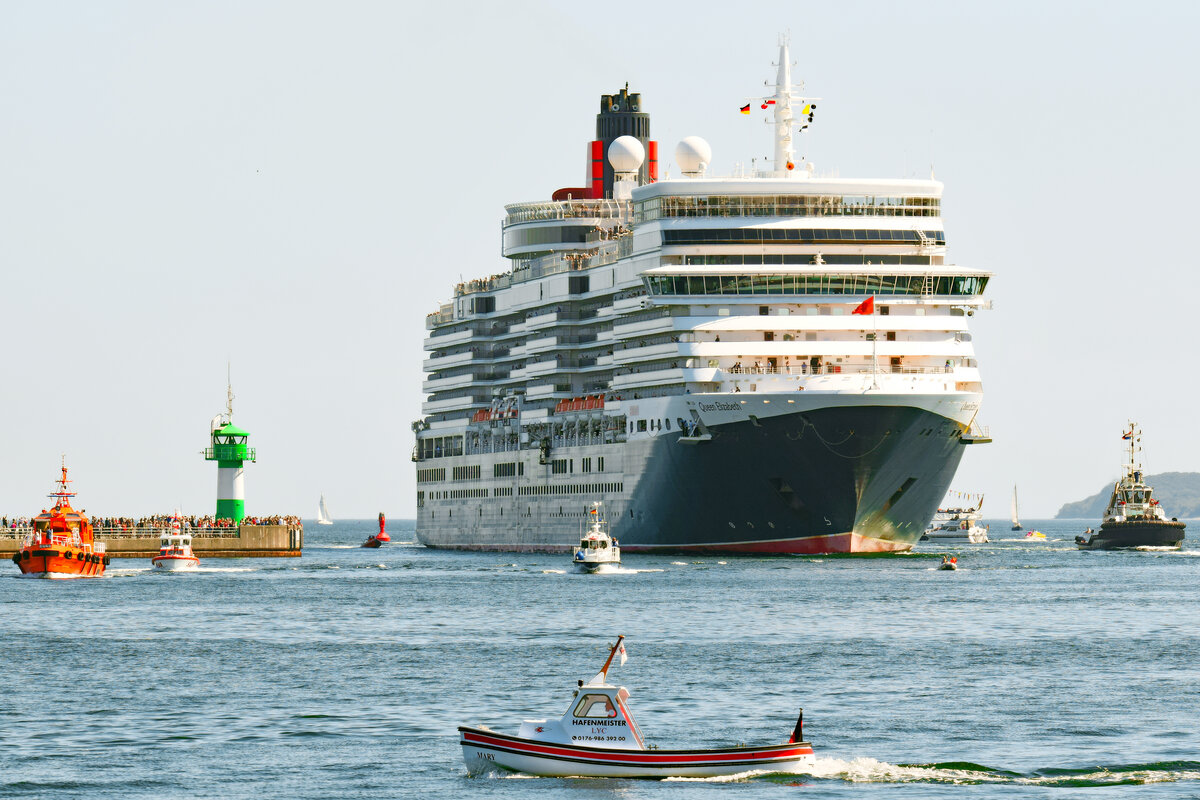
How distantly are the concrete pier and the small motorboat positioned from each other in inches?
3814

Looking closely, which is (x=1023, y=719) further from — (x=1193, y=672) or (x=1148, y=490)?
(x=1148, y=490)

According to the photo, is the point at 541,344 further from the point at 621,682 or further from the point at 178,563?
the point at 621,682

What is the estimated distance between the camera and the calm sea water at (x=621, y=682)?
126ft

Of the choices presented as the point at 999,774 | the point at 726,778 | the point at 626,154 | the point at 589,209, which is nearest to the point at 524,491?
the point at 589,209

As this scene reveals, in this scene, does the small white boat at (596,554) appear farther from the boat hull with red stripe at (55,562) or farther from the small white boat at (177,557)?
the boat hull with red stripe at (55,562)

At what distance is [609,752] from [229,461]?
9818 cm

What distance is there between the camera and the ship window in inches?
1492

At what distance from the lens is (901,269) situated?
10131 cm

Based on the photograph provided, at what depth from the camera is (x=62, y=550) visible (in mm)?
104500

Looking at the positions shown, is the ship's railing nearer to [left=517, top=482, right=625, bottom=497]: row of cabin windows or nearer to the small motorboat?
[left=517, top=482, right=625, bottom=497]: row of cabin windows

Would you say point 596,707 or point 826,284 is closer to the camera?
point 596,707

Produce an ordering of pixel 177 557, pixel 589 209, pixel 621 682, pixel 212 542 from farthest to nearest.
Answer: pixel 589 209 → pixel 212 542 → pixel 177 557 → pixel 621 682

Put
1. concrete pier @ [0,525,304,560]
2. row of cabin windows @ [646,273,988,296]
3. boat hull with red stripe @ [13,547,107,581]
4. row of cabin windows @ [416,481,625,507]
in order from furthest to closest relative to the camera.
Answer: concrete pier @ [0,525,304,560]
row of cabin windows @ [416,481,625,507]
boat hull with red stripe @ [13,547,107,581]
row of cabin windows @ [646,273,988,296]

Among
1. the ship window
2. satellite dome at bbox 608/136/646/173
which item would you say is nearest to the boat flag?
satellite dome at bbox 608/136/646/173
